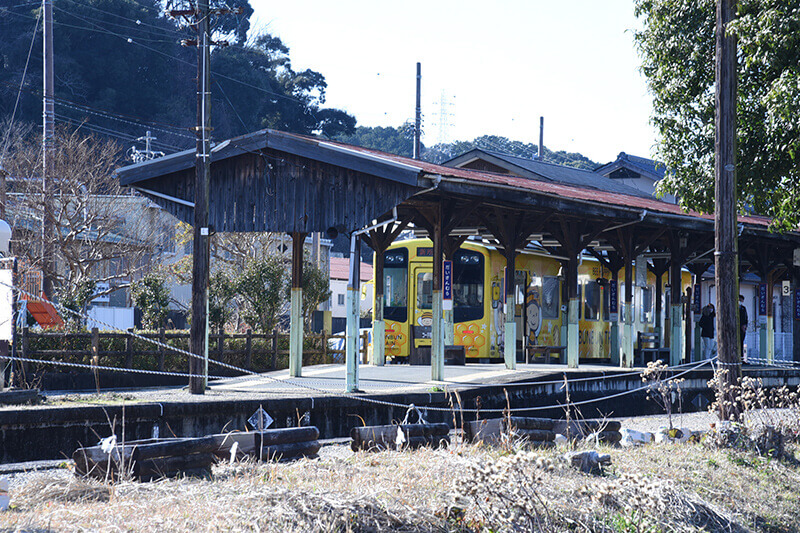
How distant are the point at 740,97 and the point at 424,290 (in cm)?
764

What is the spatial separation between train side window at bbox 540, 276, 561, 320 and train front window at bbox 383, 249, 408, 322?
341 cm

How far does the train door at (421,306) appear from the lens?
1919cm

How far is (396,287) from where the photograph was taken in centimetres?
1952

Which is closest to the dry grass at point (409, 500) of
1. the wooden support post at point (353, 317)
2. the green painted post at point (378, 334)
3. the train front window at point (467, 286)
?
the wooden support post at point (353, 317)

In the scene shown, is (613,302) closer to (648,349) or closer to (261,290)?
(648,349)

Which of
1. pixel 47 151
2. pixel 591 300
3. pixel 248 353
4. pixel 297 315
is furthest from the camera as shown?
pixel 47 151

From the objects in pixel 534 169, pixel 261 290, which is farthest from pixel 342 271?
pixel 261 290

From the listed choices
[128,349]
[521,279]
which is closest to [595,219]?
[521,279]

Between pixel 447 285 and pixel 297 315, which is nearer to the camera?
pixel 447 285

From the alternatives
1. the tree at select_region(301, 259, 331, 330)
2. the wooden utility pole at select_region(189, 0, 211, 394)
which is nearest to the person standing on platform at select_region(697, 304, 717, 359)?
the tree at select_region(301, 259, 331, 330)

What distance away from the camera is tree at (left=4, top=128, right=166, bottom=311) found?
901 inches

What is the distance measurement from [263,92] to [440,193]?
38428 mm

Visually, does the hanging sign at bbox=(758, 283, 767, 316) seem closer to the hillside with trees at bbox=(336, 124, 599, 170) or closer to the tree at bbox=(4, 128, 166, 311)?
the tree at bbox=(4, 128, 166, 311)

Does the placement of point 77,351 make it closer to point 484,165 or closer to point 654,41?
point 654,41
